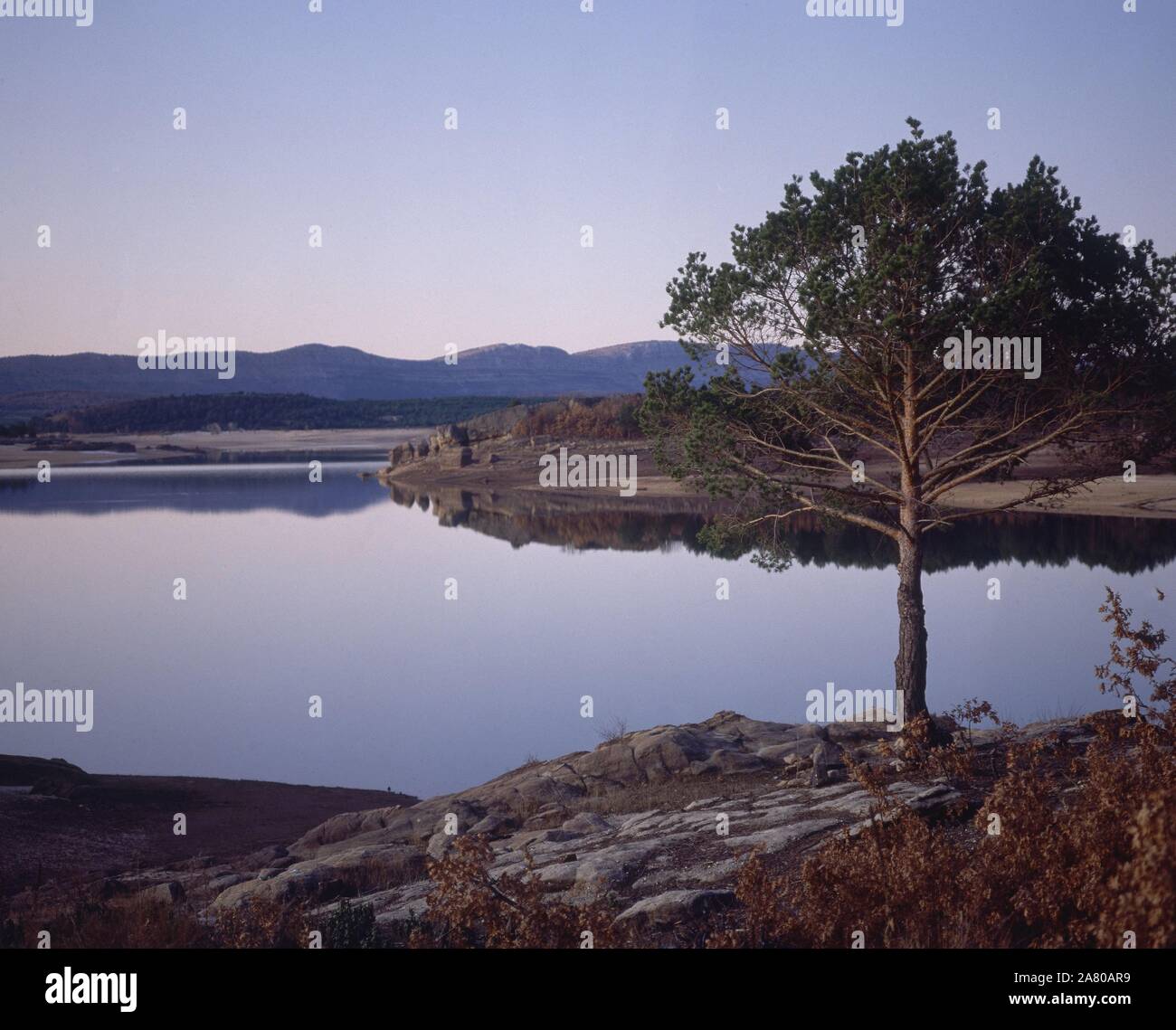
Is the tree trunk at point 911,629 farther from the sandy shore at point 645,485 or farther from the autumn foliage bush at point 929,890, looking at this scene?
the sandy shore at point 645,485

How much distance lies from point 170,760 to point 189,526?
30.8 metres

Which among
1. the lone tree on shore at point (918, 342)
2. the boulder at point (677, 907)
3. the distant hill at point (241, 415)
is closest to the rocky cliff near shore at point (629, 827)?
the boulder at point (677, 907)

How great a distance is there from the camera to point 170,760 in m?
16.4

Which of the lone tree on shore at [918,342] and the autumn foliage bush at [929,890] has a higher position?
the lone tree on shore at [918,342]

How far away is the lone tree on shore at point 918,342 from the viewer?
1088 centimetres

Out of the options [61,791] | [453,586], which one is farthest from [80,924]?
[453,586]

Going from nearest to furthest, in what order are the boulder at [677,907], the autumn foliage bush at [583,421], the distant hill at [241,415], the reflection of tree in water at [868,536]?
1. the boulder at [677,907]
2. the reflection of tree in water at [868,536]
3. the autumn foliage bush at [583,421]
4. the distant hill at [241,415]

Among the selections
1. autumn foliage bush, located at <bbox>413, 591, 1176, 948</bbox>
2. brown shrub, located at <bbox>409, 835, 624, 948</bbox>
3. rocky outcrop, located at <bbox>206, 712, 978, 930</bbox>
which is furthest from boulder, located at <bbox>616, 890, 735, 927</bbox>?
brown shrub, located at <bbox>409, 835, 624, 948</bbox>

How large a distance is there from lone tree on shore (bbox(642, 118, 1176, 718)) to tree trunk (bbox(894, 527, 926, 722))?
2 centimetres

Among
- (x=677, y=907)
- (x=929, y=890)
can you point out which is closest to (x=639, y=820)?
(x=677, y=907)

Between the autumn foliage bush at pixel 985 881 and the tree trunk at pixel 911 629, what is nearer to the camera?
the autumn foliage bush at pixel 985 881

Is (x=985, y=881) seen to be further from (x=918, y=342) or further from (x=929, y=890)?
(x=918, y=342)

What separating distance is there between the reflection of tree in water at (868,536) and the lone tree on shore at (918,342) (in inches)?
375

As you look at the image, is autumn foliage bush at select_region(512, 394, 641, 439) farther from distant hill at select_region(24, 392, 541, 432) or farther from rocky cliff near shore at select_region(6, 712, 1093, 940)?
distant hill at select_region(24, 392, 541, 432)
